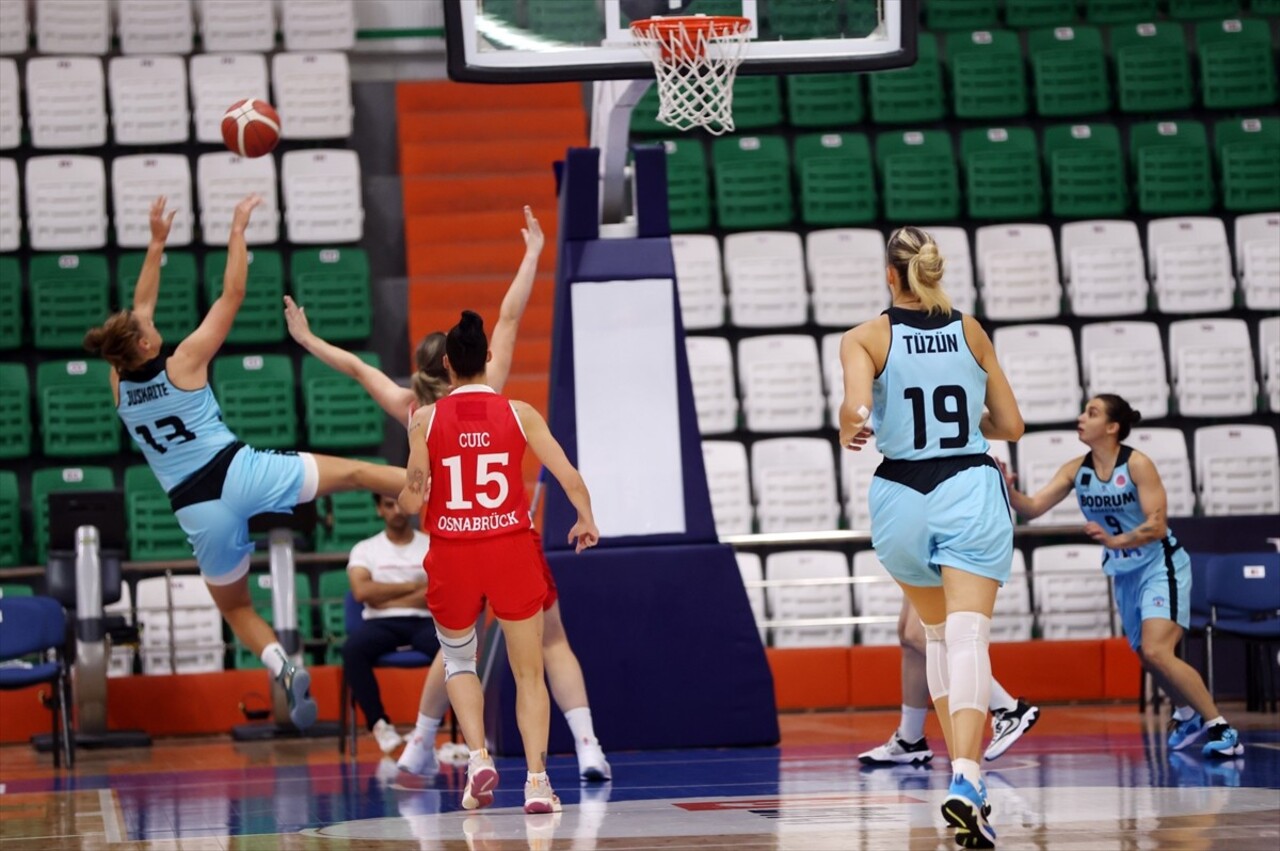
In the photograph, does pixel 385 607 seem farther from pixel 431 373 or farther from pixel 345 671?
pixel 431 373

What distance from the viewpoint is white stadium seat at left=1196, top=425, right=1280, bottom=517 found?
14.1 m

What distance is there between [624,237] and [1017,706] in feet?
12.2

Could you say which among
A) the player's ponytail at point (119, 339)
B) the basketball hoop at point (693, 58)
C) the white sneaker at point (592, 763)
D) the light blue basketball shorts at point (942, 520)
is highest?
the basketball hoop at point (693, 58)

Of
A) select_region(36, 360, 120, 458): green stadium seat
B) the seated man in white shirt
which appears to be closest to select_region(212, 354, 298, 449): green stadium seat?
select_region(36, 360, 120, 458): green stadium seat

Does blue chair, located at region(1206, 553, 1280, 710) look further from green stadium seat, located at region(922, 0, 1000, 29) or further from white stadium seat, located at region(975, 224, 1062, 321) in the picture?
green stadium seat, located at region(922, 0, 1000, 29)

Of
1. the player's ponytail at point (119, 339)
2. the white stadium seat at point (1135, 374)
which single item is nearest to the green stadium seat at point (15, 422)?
the player's ponytail at point (119, 339)

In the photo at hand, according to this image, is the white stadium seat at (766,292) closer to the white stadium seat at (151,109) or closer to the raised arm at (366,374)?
the white stadium seat at (151,109)

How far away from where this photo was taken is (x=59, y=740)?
11.0 metres

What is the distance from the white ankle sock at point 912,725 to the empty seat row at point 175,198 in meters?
7.94

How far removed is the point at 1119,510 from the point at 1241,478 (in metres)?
4.73

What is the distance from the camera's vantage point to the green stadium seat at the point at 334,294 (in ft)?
48.0

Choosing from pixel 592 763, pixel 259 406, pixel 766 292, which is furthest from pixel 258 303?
pixel 592 763

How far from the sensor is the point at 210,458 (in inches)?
346

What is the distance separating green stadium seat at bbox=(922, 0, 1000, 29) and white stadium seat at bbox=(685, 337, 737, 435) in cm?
491
